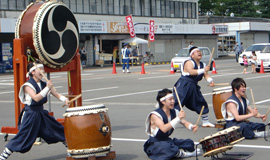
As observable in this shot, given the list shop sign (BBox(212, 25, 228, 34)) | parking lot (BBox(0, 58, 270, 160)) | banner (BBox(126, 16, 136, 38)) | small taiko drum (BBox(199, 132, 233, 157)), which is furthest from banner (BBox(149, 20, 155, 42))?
small taiko drum (BBox(199, 132, 233, 157))

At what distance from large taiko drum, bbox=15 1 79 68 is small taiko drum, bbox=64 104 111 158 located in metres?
2.60

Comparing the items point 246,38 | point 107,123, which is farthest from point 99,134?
point 246,38

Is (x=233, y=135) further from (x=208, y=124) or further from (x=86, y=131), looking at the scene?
(x=208, y=124)

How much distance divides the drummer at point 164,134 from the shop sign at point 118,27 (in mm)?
37614

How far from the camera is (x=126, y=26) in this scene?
1809 inches

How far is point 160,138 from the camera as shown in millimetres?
7055

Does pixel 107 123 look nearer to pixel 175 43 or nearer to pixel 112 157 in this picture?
pixel 112 157

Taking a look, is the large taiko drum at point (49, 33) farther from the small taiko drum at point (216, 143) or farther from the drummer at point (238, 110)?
the small taiko drum at point (216, 143)

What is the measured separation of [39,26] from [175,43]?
45.7 metres

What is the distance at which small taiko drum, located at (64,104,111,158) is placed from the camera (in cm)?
673

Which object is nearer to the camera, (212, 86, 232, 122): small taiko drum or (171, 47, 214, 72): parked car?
(212, 86, 232, 122): small taiko drum

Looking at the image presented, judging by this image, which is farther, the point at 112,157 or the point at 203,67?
→ the point at 203,67

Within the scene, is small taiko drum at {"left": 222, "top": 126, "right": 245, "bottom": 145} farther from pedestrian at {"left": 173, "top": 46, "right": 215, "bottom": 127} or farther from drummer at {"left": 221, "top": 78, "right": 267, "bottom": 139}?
pedestrian at {"left": 173, "top": 46, "right": 215, "bottom": 127}

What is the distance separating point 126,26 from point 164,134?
129 ft
